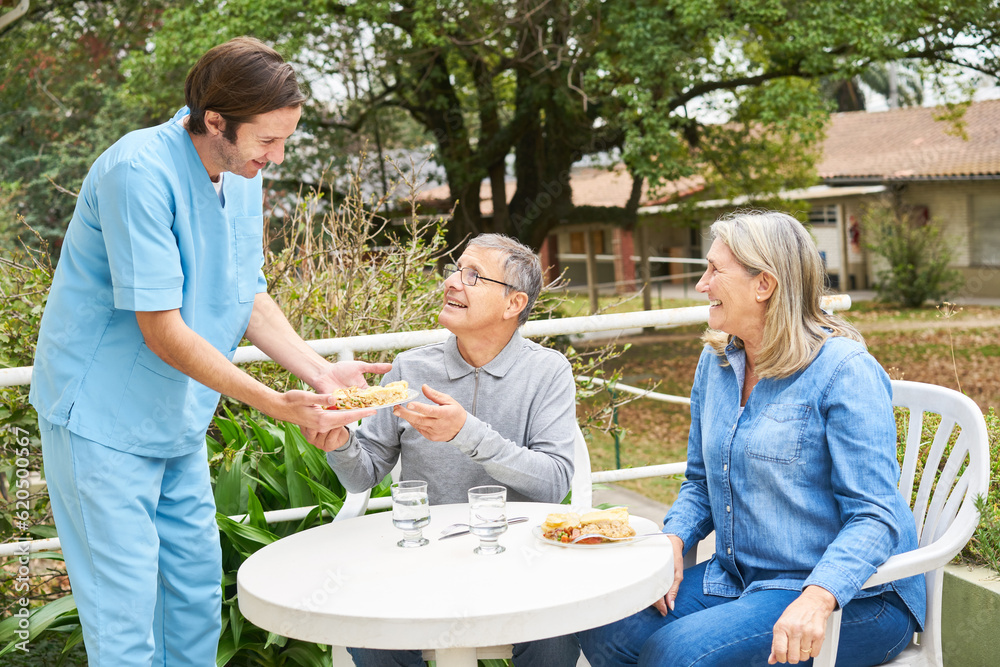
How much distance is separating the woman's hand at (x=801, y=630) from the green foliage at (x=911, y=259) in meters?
22.3

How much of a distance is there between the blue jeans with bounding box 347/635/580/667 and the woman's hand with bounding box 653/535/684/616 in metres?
0.26

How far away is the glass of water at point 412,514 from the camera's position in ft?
6.71

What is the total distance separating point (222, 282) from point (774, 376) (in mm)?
1309

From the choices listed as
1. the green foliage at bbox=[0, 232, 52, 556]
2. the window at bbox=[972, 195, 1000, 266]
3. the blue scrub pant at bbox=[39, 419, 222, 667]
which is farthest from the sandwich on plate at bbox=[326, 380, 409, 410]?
the window at bbox=[972, 195, 1000, 266]

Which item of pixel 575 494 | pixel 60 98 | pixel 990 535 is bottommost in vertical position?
pixel 990 535

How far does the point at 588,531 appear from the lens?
6.50 feet

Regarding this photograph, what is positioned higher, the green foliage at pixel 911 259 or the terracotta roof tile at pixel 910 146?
the terracotta roof tile at pixel 910 146

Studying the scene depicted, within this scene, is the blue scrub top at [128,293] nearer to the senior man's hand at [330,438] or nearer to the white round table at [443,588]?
the senior man's hand at [330,438]

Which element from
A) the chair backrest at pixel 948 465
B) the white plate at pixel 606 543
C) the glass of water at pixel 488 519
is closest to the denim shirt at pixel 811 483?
the chair backrest at pixel 948 465

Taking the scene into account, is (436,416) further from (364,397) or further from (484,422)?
(484,422)

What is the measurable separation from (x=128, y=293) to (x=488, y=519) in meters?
0.88

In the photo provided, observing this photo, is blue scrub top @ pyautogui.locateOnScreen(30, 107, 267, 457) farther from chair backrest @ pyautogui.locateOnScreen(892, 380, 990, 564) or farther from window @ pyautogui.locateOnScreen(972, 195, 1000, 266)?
window @ pyautogui.locateOnScreen(972, 195, 1000, 266)

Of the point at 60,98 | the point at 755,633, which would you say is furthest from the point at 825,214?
the point at 755,633

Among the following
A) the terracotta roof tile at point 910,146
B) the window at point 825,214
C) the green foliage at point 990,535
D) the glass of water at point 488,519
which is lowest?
the green foliage at point 990,535
